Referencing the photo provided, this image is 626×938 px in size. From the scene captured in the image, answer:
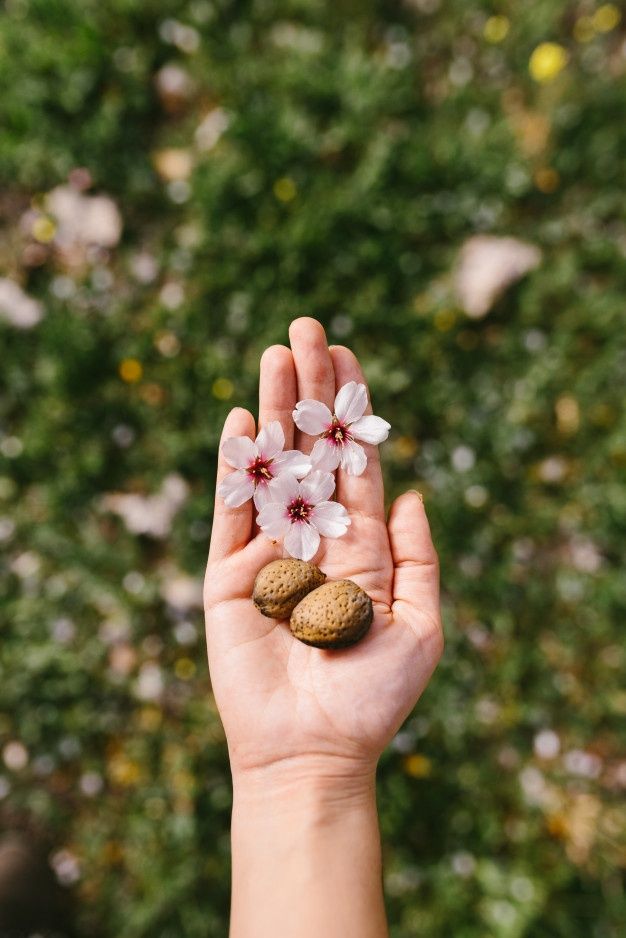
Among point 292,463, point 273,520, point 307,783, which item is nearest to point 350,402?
point 292,463

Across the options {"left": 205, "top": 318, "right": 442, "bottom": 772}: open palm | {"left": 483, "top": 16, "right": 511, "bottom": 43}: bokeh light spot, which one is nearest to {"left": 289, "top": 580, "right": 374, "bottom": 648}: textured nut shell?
{"left": 205, "top": 318, "right": 442, "bottom": 772}: open palm

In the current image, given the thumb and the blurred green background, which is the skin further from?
the blurred green background

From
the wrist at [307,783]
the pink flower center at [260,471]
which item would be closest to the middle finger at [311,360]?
the pink flower center at [260,471]

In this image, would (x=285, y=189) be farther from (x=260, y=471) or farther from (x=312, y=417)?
(x=260, y=471)

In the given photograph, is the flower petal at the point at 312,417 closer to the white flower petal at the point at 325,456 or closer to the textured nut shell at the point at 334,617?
the white flower petal at the point at 325,456

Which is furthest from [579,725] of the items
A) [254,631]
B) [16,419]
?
[16,419]

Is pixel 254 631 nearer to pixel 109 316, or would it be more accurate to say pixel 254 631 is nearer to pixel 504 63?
pixel 109 316
